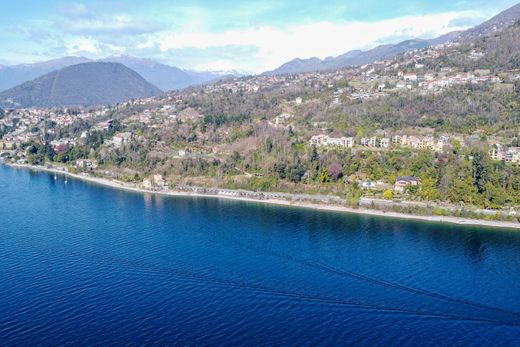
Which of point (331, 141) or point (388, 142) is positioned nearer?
point (388, 142)

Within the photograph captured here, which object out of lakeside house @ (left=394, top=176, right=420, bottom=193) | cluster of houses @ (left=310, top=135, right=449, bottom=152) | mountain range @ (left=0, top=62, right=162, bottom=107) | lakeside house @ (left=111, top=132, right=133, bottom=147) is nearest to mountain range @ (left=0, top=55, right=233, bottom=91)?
mountain range @ (left=0, top=62, right=162, bottom=107)

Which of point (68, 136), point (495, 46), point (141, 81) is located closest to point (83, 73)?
point (141, 81)

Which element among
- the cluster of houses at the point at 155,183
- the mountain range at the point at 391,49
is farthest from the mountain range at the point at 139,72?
the cluster of houses at the point at 155,183

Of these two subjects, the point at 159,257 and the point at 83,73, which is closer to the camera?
the point at 159,257

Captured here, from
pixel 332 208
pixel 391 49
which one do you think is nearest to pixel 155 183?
pixel 332 208

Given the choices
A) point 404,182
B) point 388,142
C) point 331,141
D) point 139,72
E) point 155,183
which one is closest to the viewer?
point 404,182

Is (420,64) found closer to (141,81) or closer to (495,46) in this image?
(495,46)

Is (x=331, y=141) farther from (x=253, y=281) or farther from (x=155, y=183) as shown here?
(x=253, y=281)
